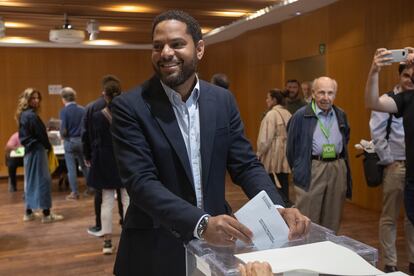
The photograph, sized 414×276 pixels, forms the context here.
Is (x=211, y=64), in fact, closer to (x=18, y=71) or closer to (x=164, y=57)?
(x=18, y=71)

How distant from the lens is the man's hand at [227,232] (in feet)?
3.82

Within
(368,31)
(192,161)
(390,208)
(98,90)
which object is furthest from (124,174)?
(98,90)

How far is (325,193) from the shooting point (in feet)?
12.5

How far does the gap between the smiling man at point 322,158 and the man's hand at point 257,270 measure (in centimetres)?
289

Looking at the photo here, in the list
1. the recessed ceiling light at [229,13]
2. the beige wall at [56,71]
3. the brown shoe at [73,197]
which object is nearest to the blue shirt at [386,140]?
the recessed ceiling light at [229,13]

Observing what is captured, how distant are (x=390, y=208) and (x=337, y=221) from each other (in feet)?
1.47

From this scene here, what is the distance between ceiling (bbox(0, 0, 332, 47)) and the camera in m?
6.29

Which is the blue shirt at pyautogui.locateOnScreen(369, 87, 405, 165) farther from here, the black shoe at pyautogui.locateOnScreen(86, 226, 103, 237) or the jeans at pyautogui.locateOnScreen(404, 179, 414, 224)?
the black shoe at pyautogui.locateOnScreen(86, 226, 103, 237)

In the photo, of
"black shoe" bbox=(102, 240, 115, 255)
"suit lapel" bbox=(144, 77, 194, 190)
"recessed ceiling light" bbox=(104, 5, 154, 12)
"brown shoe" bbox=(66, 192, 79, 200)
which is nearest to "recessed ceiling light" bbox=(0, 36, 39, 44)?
"recessed ceiling light" bbox=(104, 5, 154, 12)

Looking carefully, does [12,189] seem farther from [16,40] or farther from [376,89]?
[376,89]

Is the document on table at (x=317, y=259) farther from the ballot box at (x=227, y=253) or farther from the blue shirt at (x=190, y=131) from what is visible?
the blue shirt at (x=190, y=131)

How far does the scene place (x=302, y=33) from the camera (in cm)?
775

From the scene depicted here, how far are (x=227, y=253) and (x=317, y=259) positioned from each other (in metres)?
0.21

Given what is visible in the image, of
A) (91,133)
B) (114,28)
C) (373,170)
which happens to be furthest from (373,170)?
(114,28)
